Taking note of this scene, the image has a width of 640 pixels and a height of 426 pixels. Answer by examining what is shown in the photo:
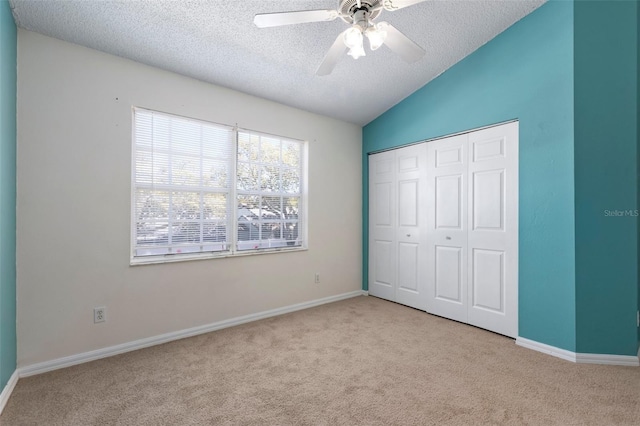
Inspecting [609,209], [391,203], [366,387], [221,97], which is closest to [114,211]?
[221,97]

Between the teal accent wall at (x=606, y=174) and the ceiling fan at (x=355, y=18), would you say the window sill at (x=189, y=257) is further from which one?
the teal accent wall at (x=606, y=174)

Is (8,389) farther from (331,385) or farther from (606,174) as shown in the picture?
(606,174)

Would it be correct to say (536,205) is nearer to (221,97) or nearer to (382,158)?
(382,158)

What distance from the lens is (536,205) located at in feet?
8.98

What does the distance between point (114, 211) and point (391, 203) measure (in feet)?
10.3

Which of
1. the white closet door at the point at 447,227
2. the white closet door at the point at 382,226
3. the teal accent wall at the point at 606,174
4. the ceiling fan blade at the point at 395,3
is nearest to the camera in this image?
the ceiling fan blade at the point at 395,3

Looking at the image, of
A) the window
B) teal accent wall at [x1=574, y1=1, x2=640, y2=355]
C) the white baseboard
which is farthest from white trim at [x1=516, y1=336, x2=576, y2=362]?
the window

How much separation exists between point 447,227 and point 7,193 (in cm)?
382

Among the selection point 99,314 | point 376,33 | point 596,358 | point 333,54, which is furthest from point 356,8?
point 596,358

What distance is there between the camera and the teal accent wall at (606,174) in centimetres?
240

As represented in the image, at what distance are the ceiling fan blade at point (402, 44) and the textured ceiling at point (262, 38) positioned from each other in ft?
2.41

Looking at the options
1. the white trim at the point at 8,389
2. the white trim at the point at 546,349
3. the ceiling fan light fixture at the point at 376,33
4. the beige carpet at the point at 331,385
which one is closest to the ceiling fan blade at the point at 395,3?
the ceiling fan light fixture at the point at 376,33

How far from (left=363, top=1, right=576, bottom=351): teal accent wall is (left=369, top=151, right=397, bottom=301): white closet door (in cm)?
132

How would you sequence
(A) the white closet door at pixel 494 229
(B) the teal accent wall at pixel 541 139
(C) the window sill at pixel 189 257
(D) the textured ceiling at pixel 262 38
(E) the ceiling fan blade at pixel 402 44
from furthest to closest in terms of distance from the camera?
1. (A) the white closet door at pixel 494 229
2. (C) the window sill at pixel 189 257
3. (B) the teal accent wall at pixel 541 139
4. (D) the textured ceiling at pixel 262 38
5. (E) the ceiling fan blade at pixel 402 44
